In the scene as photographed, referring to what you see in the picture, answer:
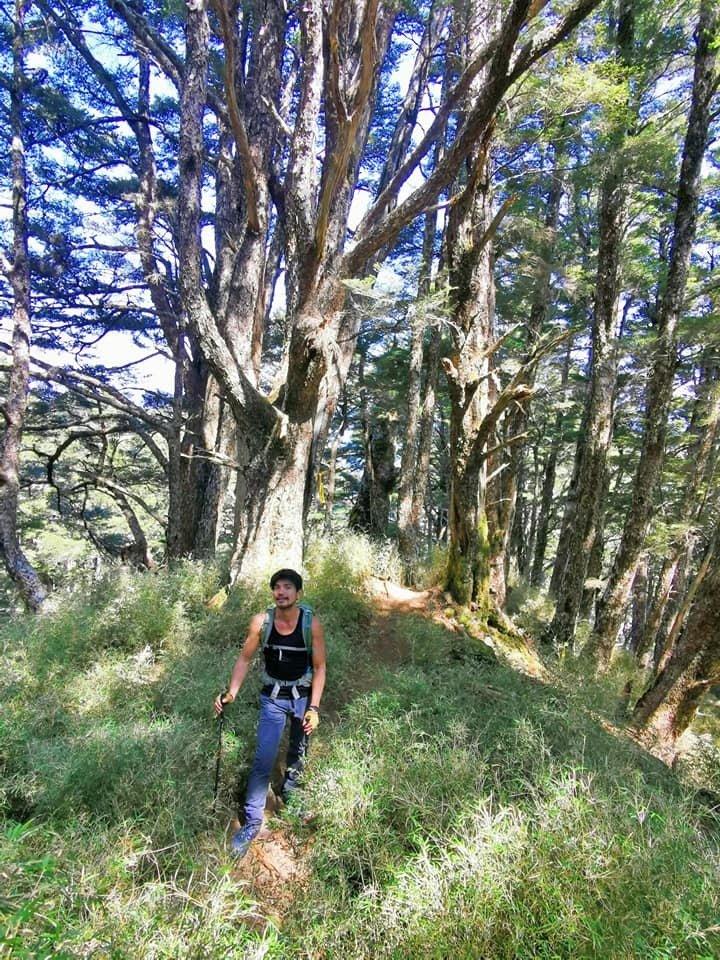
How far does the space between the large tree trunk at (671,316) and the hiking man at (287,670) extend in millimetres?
5996

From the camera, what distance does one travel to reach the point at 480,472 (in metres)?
6.72

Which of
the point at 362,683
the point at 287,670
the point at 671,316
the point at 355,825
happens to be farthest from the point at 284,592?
the point at 671,316

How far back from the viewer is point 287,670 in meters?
3.74

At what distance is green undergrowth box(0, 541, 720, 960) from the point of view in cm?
212

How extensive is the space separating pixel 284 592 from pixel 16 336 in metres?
7.79

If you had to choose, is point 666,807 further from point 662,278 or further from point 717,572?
point 662,278

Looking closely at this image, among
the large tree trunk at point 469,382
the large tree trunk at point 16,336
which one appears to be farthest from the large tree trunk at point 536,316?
the large tree trunk at point 16,336

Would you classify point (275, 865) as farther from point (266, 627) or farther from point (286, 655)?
point (266, 627)

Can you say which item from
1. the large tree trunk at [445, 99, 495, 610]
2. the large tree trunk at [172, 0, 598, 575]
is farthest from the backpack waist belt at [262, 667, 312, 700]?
the large tree trunk at [445, 99, 495, 610]

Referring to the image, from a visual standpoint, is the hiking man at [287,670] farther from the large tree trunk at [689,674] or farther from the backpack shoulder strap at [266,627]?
the large tree trunk at [689,674]

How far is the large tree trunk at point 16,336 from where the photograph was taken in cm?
828

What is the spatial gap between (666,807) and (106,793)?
10.1 feet

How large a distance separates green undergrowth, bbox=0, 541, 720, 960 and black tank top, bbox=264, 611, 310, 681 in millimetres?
618

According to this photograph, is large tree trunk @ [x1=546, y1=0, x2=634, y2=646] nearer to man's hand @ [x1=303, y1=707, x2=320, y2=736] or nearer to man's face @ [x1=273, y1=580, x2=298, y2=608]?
man's hand @ [x1=303, y1=707, x2=320, y2=736]
